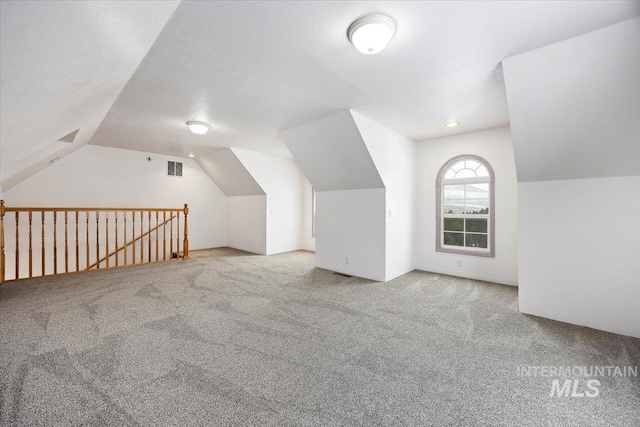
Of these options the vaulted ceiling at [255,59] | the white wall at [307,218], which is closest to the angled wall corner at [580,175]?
the vaulted ceiling at [255,59]

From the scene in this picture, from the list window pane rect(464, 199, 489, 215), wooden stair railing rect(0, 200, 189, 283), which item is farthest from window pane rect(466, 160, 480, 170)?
wooden stair railing rect(0, 200, 189, 283)

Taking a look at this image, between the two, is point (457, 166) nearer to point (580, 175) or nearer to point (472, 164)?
point (472, 164)

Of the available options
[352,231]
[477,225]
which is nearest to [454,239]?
[477,225]

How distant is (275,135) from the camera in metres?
4.80

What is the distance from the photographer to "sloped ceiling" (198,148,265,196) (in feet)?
20.2

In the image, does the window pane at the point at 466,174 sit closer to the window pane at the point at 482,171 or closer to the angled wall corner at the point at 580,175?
the window pane at the point at 482,171

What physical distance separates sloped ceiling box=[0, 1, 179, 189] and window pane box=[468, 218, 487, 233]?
189 inches

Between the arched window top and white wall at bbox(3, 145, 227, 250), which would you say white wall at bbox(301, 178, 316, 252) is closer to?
white wall at bbox(3, 145, 227, 250)

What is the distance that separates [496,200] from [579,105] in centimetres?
209

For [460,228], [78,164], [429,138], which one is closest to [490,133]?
[429,138]

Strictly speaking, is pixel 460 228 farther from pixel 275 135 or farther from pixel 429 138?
pixel 275 135

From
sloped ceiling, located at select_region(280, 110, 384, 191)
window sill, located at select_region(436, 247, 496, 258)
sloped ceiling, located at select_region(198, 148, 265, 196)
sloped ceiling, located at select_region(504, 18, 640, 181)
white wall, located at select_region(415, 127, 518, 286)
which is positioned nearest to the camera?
sloped ceiling, located at select_region(504, 18, 640, 181)

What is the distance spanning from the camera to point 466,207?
4555 millimetres

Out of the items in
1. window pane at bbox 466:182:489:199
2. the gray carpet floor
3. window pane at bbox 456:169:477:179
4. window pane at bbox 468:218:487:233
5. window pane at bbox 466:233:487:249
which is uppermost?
window pane at bbox 456:169:477:179
